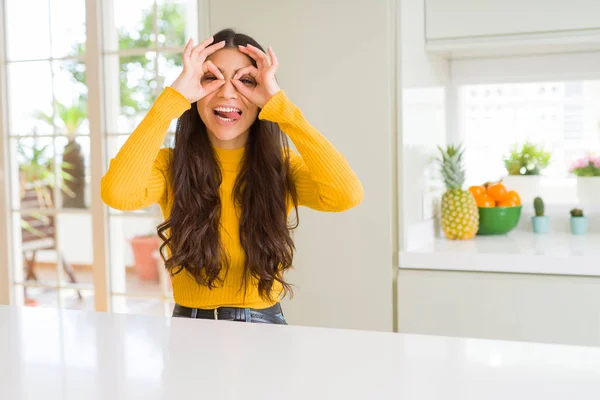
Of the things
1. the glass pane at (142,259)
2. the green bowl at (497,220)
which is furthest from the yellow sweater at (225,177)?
the glass pane at (142,259)

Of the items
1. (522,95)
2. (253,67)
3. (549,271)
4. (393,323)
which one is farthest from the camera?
(522,95)

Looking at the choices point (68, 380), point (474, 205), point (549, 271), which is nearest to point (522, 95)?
point (474, 205)

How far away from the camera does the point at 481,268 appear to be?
2203 millimetres

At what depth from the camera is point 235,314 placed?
155 centimetres

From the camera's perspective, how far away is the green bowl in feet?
8.69

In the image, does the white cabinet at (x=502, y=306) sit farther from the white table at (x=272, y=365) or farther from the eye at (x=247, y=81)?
the white table at (x=272, y=365)

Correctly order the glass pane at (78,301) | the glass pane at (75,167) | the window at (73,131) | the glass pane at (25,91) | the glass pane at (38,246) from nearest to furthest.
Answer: the window at (73,131), the glass pane at (25,91), the glass pane at (38,246), the glass pane at (78,301), the glass pane at (75,167)

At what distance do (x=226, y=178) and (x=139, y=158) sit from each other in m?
0.24

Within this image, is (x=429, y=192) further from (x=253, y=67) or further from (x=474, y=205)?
(x=253, y=67)

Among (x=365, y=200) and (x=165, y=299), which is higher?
(x=365, y=200)

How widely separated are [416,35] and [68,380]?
183 centimetres

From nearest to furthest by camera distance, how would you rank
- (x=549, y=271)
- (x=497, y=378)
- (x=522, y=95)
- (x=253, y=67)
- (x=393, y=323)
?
(x=497, y=378) < (x=253, y=67) < (x=549, y=271) < (x=393, y=323) < (x=522, y=95)

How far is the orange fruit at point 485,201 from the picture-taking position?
8.78 feet

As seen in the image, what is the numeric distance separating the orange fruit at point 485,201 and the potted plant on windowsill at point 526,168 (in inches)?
9.9
